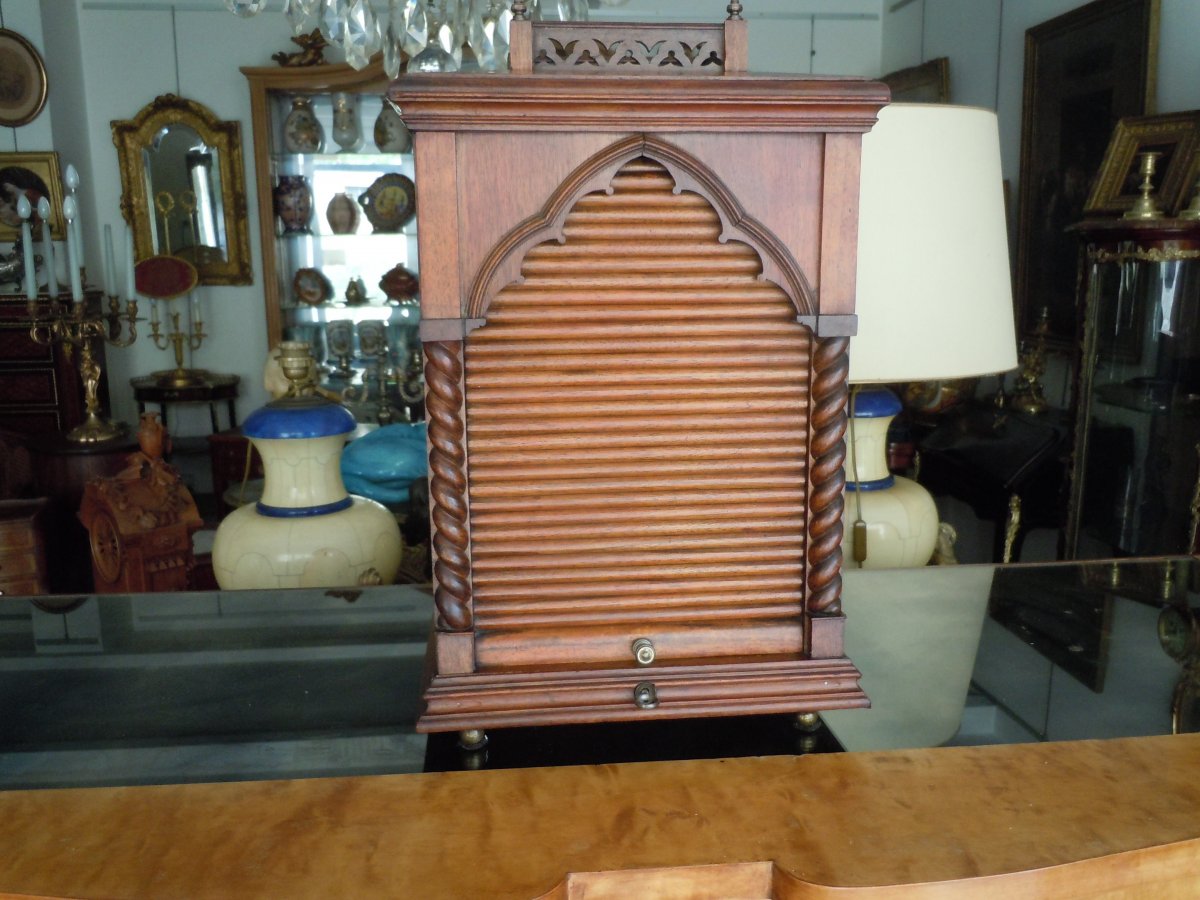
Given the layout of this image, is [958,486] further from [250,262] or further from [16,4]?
[16,4]

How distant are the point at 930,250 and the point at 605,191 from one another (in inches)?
18.2

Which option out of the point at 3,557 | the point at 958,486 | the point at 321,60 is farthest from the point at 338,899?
the point at 321,60

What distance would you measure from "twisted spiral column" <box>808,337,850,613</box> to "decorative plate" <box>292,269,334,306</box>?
531 centimetres

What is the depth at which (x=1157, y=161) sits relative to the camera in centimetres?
284

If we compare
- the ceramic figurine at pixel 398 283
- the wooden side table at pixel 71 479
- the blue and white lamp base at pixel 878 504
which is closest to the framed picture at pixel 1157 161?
the blue and white lamp base at pixel 878 504

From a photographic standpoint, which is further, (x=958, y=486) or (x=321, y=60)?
(x=321, y=60)

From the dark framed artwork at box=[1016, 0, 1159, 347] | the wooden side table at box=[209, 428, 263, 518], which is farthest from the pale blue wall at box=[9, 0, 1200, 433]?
the wooden side table at box=[209, 428, 263, 518]

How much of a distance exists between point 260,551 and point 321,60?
488cm

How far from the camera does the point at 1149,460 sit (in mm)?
2629

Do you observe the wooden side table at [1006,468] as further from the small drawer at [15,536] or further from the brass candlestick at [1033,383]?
the small drawer at [15,536]

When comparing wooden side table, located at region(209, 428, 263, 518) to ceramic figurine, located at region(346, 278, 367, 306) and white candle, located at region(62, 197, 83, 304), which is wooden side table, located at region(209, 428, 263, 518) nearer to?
white candle, located at region(62, 197, 83, 304)

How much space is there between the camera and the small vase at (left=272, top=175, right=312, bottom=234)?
5.62 metres

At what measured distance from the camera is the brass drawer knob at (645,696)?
841 mm

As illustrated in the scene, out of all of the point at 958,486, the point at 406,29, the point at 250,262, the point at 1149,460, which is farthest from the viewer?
the point at 250,262
